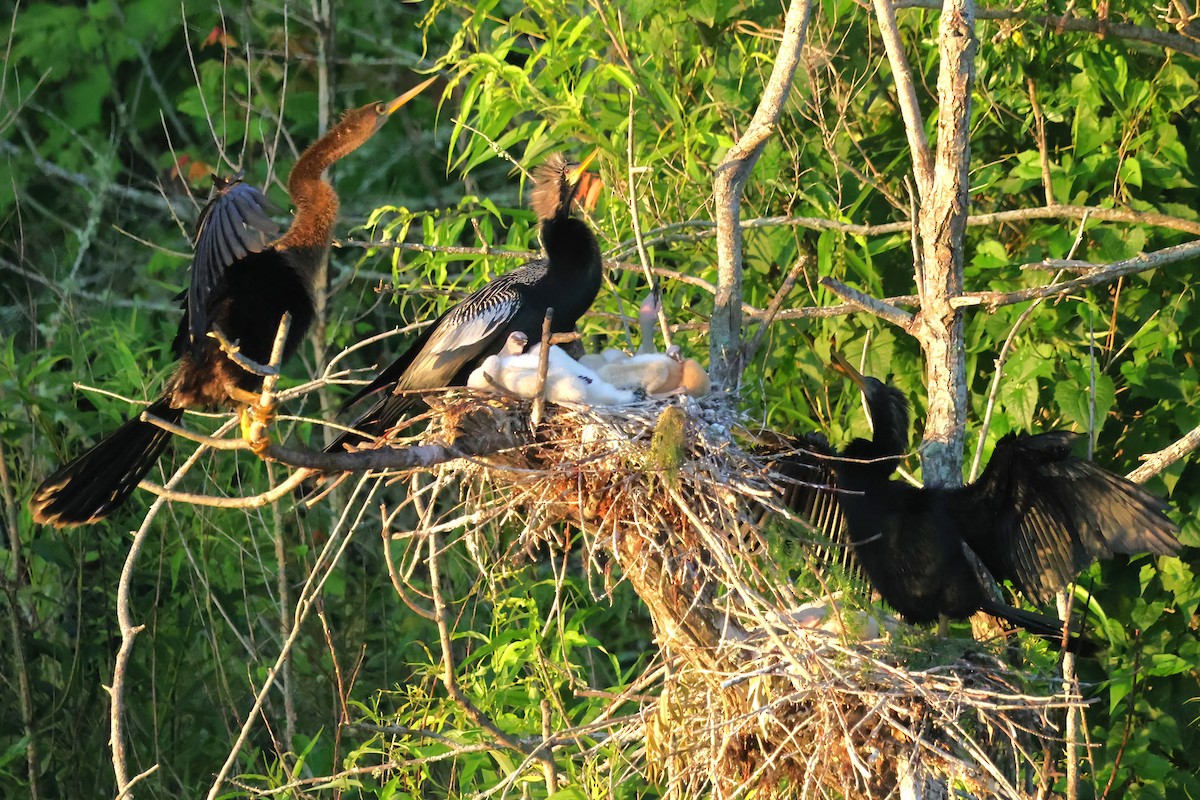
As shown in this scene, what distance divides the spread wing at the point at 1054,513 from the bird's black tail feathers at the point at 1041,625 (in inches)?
2.9

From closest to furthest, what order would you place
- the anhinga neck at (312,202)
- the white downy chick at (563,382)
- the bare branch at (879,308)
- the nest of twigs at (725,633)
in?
the nest of twigs at (725,633)
the white downy chick at (563,382)
the bare branch at (879,308)
the anhinga neck at (312,202)

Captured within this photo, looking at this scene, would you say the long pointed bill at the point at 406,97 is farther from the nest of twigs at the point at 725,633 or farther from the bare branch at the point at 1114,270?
the bare branch at the point at 1114,270

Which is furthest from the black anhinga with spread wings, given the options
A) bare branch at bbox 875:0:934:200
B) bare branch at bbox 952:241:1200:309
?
bare branch at bbox 952:241:1200:309

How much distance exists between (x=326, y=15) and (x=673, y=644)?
5.04m

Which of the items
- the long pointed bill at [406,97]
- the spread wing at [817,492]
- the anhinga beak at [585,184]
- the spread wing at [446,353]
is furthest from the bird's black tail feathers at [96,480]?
the spread wing at [817,492]

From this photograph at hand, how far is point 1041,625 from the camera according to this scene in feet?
13.9

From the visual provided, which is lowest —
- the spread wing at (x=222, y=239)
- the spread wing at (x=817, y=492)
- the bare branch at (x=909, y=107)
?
the spread wing at (x=817, y=492)

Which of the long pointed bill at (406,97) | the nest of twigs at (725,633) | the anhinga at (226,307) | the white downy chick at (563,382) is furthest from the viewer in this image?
the long pointed bill at (406,97)

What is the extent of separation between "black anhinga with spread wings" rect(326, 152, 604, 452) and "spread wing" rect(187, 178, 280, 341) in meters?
0.50

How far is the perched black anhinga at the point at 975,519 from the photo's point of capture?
4148 millimetres

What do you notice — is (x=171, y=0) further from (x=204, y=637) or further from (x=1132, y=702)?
(x=1132, y=702)

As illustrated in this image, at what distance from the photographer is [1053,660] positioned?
4.74 metres

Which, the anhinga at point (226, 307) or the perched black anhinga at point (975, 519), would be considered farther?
the anhinga at point (226, 307)

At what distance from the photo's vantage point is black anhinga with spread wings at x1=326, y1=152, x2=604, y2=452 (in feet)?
14.5
